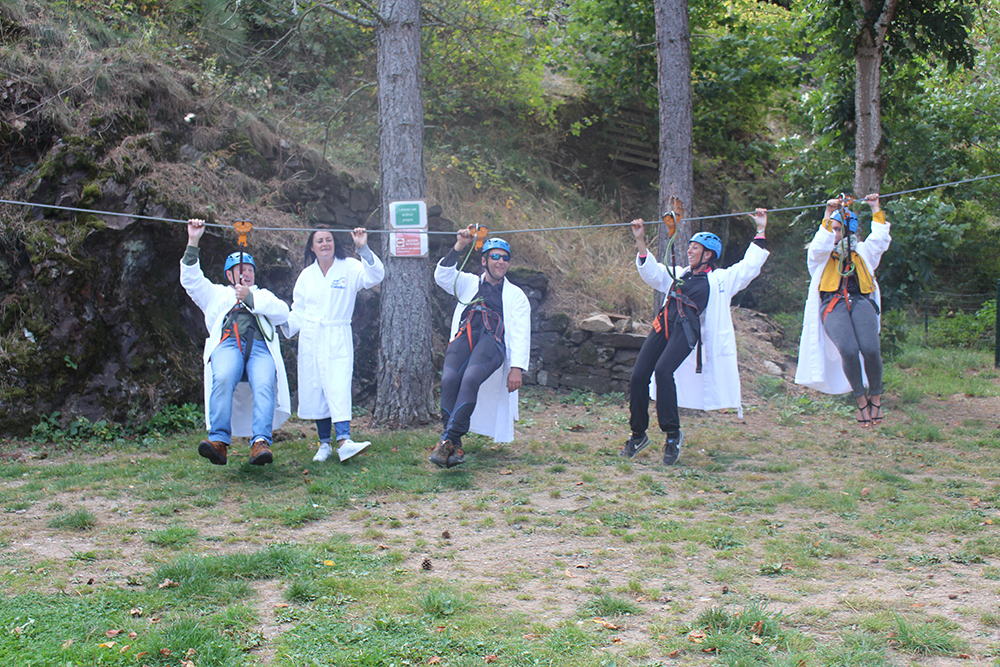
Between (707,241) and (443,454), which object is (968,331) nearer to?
(707,241)

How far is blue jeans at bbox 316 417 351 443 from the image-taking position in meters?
7.02

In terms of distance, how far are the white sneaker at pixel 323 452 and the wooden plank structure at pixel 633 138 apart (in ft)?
28.1

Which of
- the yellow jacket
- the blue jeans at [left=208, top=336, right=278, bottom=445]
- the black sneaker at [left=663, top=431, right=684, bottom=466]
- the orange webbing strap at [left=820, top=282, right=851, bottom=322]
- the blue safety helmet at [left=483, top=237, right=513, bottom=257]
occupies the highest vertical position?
the blue safety helmet at [left=483, top=237, right=513, bottom=257]

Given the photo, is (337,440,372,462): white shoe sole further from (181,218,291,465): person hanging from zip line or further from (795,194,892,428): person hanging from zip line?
(795,194,892,428): person hanging from zip line

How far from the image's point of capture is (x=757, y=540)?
188 inches

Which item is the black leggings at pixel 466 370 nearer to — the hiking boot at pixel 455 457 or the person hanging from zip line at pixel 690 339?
the hiking boot at pixel 455 457

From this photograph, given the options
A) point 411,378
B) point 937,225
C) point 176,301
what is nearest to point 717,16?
point 937,225

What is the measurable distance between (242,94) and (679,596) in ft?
32.0

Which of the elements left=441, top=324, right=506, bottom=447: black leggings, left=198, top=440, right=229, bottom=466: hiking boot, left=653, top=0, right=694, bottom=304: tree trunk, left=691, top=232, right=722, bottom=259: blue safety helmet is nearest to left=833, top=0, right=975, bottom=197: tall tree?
left=653, top=0, right=694, bottom=304: tree trunk

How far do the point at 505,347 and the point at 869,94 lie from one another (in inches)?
208

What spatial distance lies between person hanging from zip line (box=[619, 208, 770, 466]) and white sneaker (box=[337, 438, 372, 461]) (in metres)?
2.28

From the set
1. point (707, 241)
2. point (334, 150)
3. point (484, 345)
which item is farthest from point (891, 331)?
point (334, 150)

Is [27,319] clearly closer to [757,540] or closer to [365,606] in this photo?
[365,606]

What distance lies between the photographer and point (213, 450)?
594 centimetres
